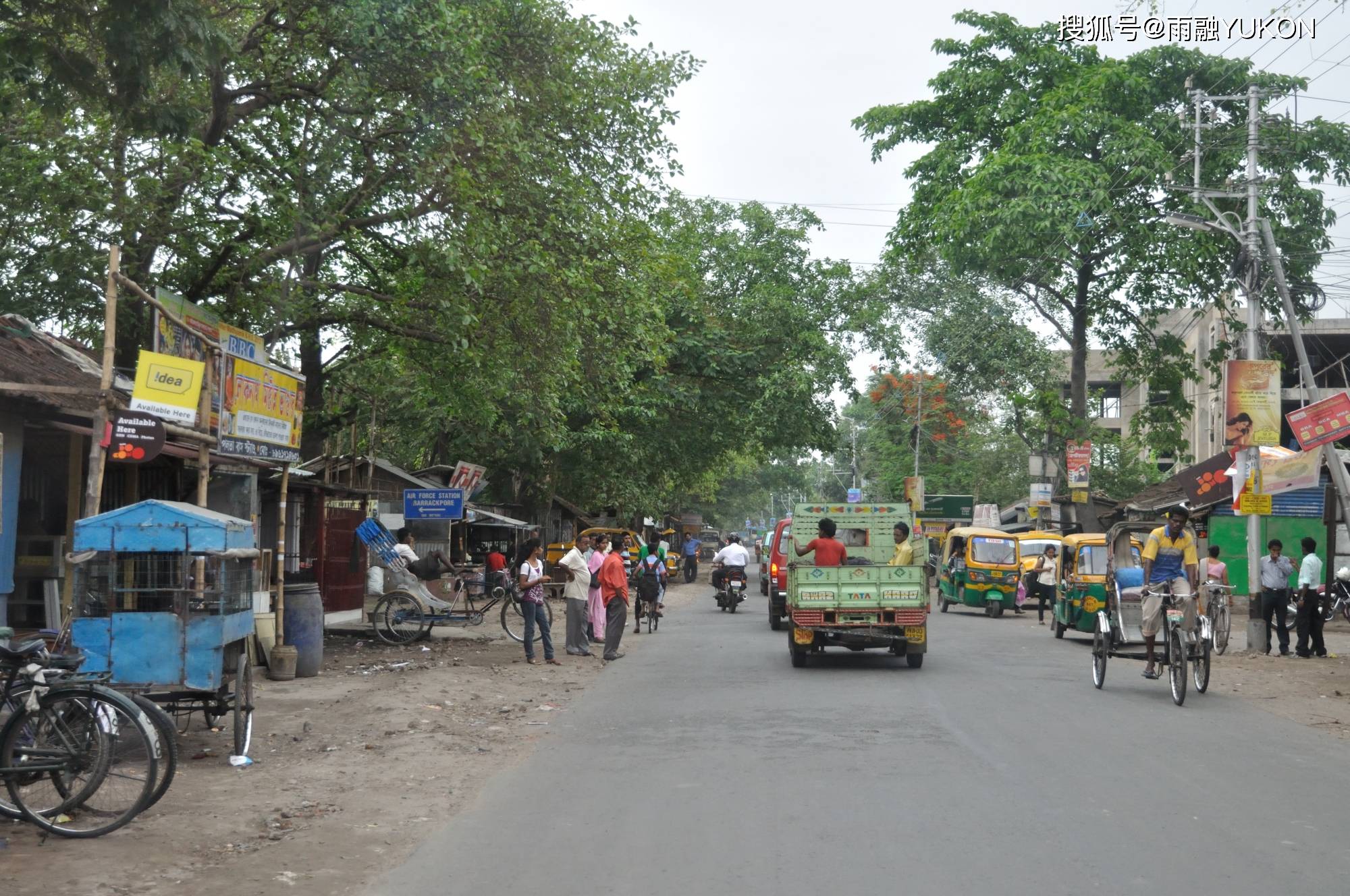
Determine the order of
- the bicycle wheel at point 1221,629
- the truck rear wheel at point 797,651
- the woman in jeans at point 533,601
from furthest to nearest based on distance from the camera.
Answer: the bicycle wheel at point 1221,629
the woman in jeans at point 533,601
the truck rear wheel at point 797,651

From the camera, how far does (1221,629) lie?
64.6 feet

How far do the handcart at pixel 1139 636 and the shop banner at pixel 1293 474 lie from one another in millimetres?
5571

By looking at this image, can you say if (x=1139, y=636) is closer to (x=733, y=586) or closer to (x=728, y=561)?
(x=733, y=586)

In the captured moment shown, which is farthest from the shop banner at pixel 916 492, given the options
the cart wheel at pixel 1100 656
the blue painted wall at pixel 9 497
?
the blue painted wall at pixel 9 497

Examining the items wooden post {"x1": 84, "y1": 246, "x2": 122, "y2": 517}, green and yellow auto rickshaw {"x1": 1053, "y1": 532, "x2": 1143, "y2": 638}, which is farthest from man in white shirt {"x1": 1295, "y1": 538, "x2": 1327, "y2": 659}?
wooden post {"x1": 84, "y1": 246, "x2": 122, "y2": 517}

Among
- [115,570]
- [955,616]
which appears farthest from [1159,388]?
[115,570]

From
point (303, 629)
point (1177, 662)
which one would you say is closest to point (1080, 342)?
point (1177, 662)

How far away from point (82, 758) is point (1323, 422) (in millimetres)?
17213

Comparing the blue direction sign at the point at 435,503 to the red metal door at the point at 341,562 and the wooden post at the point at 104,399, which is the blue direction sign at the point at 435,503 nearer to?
the red metal door at the point at 341,562

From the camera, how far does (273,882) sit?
20.2ft

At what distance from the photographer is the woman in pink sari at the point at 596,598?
1950 cm

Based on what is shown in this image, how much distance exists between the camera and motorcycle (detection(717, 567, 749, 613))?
30.6 meters

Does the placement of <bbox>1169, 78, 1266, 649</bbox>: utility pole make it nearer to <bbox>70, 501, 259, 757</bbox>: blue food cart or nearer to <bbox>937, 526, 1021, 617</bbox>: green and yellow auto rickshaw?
<bbox>937, 526, 1021, 617</bbox>: green and yellow auto rickshaw

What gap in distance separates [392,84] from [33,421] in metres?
5.96
